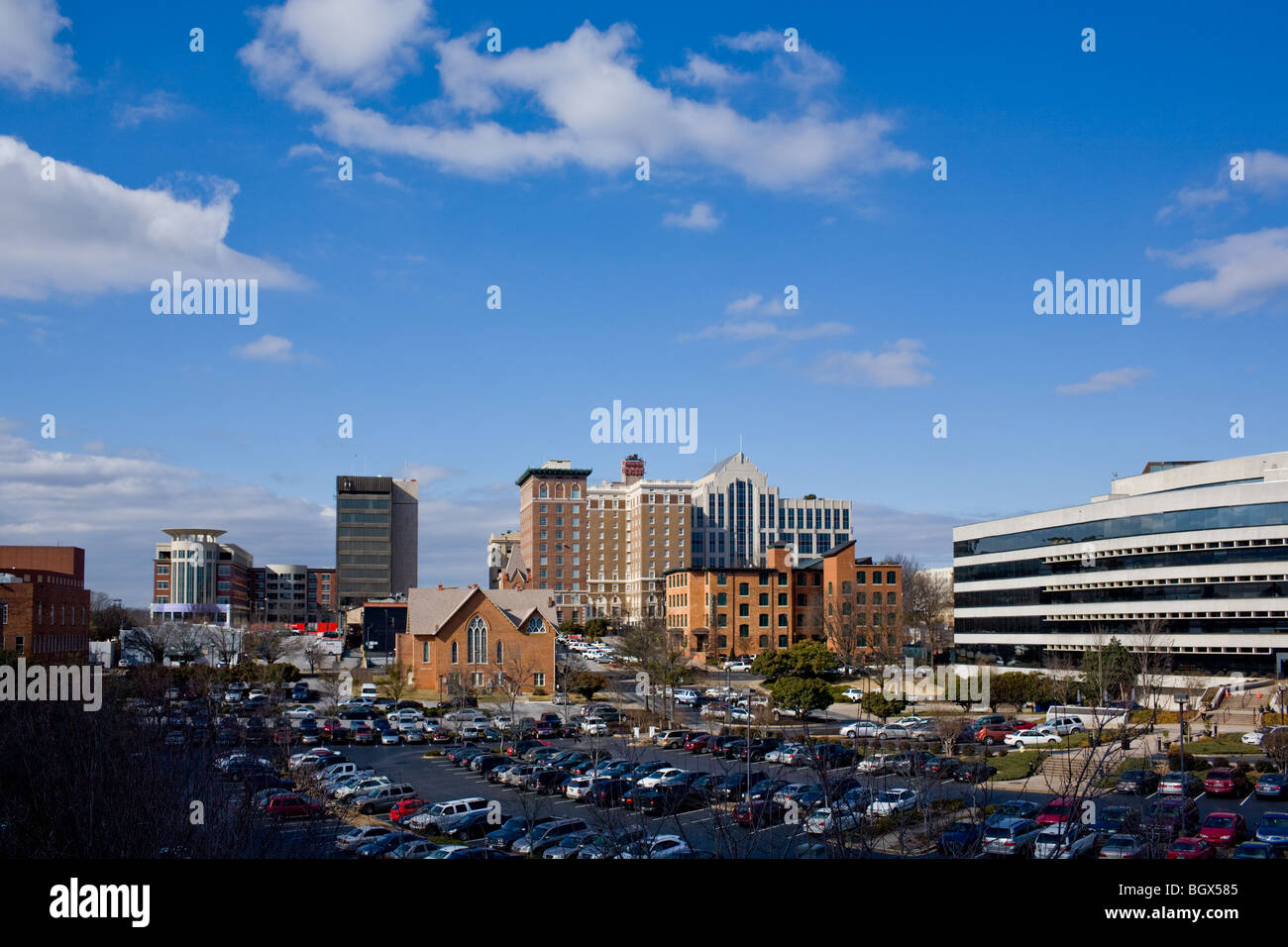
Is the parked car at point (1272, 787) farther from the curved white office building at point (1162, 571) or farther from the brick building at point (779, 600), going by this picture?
the brick building at point (779, 600)

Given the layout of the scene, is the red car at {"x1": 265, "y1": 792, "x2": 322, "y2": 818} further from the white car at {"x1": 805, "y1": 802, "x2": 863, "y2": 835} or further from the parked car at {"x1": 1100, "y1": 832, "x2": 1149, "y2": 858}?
the parked car at {"x1": 1100, "y1": 832, "x2": 1149, "y2": 858}

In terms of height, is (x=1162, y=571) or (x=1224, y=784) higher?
(x=1162, y=571)

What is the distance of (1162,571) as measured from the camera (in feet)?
178

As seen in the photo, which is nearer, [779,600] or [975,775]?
[975,775]

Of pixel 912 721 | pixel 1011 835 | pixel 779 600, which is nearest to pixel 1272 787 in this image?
pixel 912 721

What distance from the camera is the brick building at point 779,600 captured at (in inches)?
3142

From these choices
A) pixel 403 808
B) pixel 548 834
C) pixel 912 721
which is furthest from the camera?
pixel 912 721

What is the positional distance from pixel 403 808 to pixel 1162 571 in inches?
1770

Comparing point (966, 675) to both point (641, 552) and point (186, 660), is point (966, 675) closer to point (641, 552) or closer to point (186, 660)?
point (186, 660)

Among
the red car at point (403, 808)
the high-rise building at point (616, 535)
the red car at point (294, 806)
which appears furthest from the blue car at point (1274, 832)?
the high-rise building at point (616, 535)

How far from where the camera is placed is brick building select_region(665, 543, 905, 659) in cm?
Answer: 7981

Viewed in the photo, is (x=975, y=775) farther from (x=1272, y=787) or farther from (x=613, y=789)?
(x=1272, y=787)

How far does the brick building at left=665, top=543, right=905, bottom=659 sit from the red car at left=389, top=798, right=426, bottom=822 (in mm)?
53387
